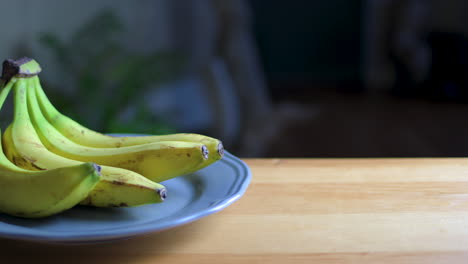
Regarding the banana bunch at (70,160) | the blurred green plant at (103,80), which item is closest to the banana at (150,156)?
the banana bunch at (70,160)

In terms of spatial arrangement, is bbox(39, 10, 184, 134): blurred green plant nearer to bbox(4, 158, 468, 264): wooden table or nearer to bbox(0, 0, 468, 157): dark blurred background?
bbox(0, 0, 468, 157): dark blurred background

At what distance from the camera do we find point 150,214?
1.38ft

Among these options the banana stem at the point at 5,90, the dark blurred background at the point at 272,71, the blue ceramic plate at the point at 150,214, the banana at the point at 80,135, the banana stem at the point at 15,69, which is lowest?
the dark blurred background at the point at 272,71

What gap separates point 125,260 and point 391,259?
0.64 feet

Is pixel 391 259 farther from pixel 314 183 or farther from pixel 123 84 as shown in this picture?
pixel 123 84

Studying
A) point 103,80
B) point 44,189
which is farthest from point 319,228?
point 103,80

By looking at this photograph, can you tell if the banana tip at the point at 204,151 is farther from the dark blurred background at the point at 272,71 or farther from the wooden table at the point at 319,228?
the dark blurred background at the point at 272,71

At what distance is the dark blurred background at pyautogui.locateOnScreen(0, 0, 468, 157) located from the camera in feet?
6.43

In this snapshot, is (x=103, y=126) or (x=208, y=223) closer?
(x=208, y=223)

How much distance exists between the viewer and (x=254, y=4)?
317cm

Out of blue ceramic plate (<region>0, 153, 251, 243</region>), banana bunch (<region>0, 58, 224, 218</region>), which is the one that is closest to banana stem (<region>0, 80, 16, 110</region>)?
banana bunch (<region>0, 58, 224, 218</region>)

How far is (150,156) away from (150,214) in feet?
0.16

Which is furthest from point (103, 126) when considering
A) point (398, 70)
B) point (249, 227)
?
point (398, 70)

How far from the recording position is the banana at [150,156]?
433 mm
